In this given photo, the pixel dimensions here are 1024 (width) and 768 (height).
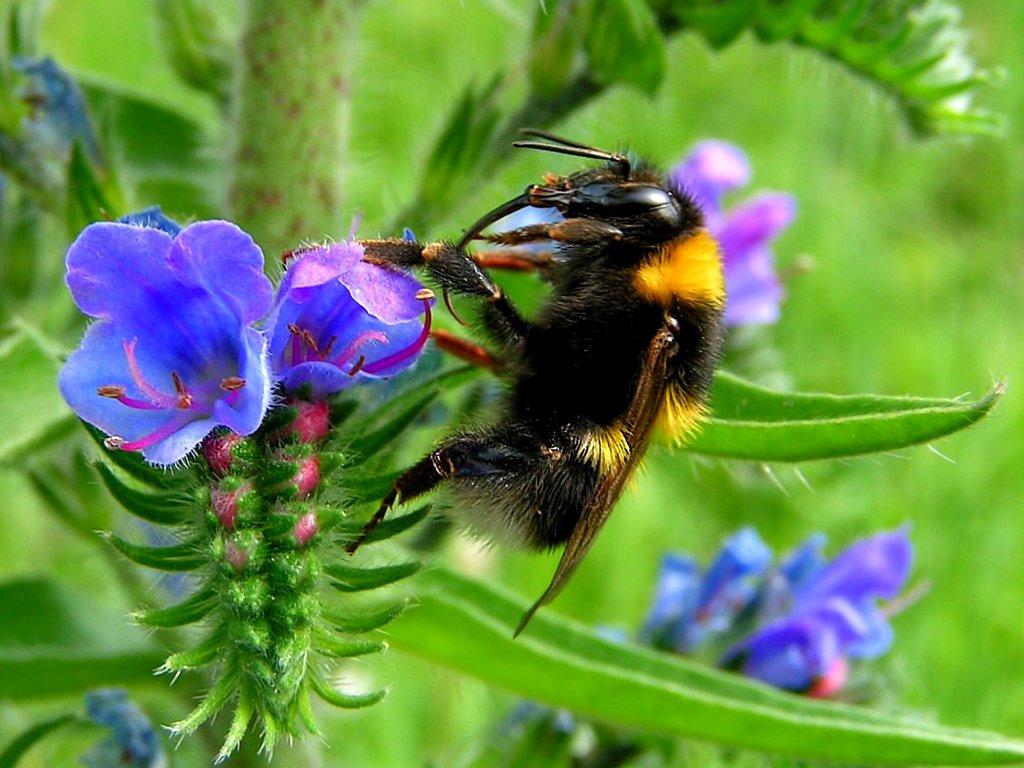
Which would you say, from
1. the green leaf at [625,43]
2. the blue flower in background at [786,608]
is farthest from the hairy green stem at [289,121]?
the blue flower in background at [786,608]

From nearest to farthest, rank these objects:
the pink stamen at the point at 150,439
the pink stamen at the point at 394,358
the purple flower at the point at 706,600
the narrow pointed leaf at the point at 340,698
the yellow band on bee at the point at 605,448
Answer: the narrow pointed leaf at the point at 340,698 → the pink stamen at the point at 150,439 → the pink stamen at the point at 394,358 → the yellow band on bee at the point at 605,448 → the purple flower at the point at 706,600

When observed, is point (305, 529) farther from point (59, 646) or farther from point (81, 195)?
point (59, 646)

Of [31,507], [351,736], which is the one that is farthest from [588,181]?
[31,507]

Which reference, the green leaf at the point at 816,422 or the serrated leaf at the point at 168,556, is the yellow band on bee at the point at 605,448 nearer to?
the green leaf at the point at 816,422

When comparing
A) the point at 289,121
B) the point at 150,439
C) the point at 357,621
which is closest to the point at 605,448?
the point at 357,621

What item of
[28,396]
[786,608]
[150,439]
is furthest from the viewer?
[786,608]

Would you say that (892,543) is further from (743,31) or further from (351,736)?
(351,736)

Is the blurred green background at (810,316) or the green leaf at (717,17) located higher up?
the green leaf at (717,17)
